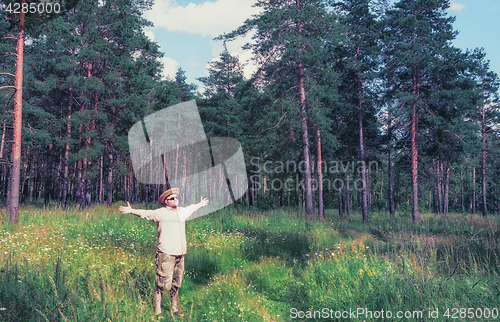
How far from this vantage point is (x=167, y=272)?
4785 mm

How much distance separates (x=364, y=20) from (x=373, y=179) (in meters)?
26.9

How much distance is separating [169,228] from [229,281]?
1.95m

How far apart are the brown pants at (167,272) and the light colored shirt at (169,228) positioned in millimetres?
110

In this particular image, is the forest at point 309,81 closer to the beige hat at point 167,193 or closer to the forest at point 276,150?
the forest at point 276,150

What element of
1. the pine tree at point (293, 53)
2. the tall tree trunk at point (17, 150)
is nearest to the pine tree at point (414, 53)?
the pine tree at point (293, 53)

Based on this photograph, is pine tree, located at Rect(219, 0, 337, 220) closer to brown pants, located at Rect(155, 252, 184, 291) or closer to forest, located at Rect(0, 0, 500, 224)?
forest, located at Rect(0, 0, 500, 224)

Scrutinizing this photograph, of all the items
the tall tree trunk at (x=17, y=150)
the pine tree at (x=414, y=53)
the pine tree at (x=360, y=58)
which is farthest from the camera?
the pine tree at (x=360, y=58)

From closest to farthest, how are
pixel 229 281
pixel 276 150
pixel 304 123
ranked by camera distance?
pixel 229 281
pixel 304 123
pixel 276 150

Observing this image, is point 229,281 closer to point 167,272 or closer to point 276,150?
point 167,272

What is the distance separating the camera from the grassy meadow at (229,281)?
4070 mm

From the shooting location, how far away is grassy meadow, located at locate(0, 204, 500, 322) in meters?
4.07

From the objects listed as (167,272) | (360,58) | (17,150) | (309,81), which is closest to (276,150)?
(309,81)

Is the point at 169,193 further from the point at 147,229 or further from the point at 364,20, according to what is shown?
the point at 364,20

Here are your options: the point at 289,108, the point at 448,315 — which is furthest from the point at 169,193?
the point at 289,108
